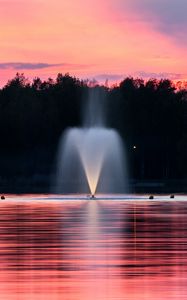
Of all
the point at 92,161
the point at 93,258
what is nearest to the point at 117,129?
the point at 92,161

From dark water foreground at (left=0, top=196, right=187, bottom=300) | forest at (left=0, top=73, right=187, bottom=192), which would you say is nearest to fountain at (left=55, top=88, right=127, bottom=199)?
forest at (left=0, top=73, right=187, bottom=192)

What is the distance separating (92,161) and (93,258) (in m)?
65.4

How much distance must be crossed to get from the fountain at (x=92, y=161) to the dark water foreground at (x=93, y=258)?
3450 cm

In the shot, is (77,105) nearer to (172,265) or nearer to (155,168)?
(155,168)

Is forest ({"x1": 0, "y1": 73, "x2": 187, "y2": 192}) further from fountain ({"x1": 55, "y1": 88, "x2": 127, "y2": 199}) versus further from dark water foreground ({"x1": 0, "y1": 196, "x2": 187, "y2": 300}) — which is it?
dark water foreground ({"x1": 0, "y1": 196, "x2": 187, "y2": 300})

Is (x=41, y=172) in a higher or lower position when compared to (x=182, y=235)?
lower

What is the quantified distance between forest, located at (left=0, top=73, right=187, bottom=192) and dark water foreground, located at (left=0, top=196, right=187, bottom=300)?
349 ft

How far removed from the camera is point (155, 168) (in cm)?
15538

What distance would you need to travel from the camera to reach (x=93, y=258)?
96.7 ft

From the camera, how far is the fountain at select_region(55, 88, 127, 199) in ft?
310

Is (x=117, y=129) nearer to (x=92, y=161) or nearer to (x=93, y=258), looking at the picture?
(x=92, y=161)

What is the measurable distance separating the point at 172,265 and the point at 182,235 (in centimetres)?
1012

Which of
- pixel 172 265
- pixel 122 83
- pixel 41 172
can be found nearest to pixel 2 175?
pixel 41 172

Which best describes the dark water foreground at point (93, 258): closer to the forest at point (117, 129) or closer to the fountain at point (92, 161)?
the fountain at point (92, 161)
